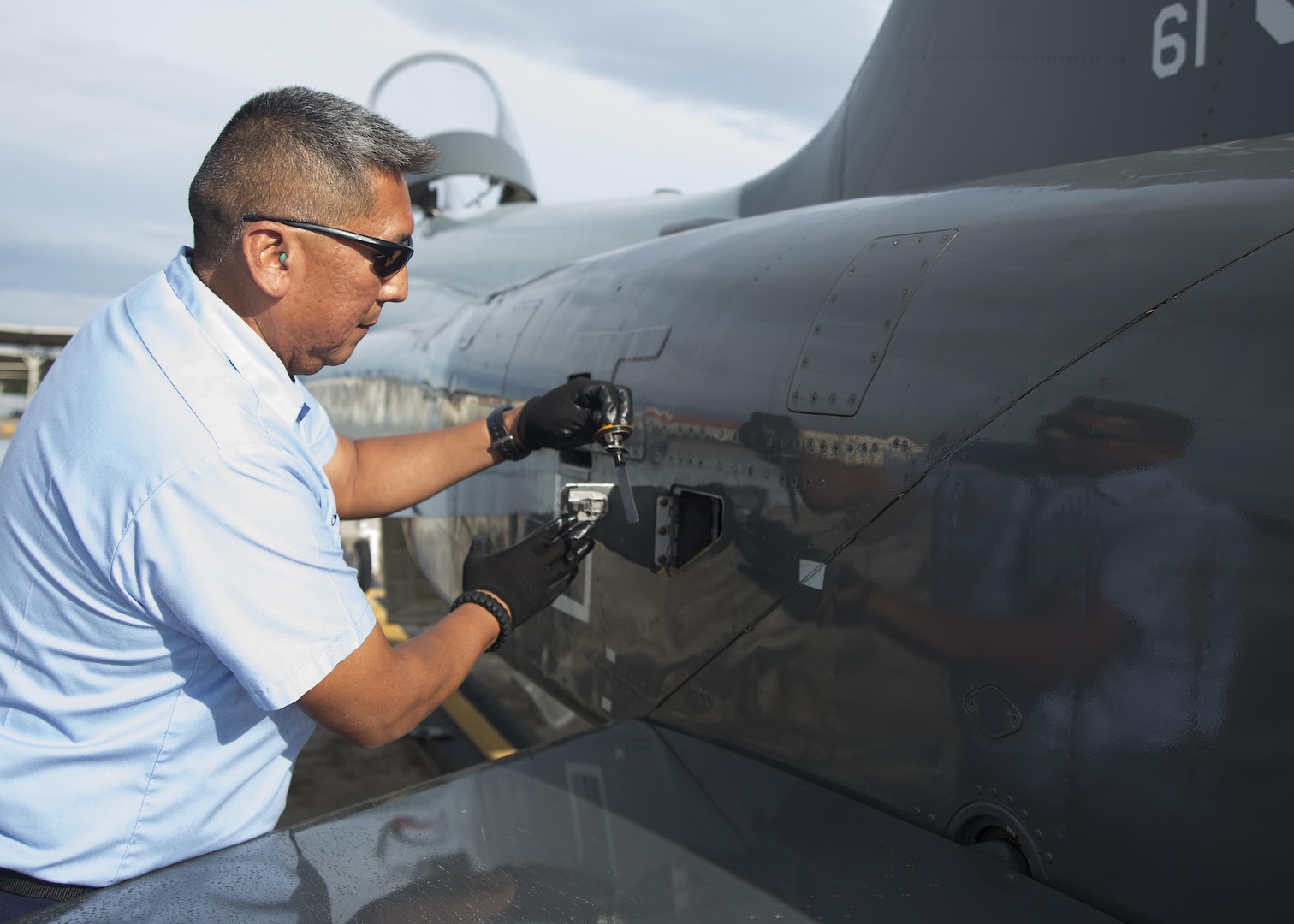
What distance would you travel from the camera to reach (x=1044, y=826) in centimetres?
180

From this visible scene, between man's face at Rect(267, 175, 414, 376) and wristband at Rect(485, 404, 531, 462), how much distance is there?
3.32ft

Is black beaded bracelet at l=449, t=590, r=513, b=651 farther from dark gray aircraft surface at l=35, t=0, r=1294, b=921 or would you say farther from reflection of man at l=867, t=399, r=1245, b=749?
reflection of man at l=867, t=399, r=1245, b=749

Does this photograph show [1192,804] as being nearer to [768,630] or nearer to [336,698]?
[768,630]

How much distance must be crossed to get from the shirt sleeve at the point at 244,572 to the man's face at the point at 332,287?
0.35 metres

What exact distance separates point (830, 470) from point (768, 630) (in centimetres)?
48

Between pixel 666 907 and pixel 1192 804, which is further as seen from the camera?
pixel 666 907

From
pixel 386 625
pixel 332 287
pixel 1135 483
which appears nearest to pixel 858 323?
pixel 1135 483

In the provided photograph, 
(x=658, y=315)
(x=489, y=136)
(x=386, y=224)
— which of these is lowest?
(x=658, y=315)

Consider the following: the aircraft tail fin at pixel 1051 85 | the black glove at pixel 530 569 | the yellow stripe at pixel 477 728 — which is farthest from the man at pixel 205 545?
the yellow stripe at pixel 477 728

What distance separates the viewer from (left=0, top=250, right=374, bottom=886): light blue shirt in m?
1.55

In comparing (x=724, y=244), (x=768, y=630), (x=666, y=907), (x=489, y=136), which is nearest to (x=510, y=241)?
(x=489, y=136)

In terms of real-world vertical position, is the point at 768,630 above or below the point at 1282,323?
below

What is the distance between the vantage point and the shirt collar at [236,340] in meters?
1.75

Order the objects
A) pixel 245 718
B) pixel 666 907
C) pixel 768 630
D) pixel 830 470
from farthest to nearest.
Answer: pixel 768 630
pixel 830 470
pixel 245 718
pixel 666 907
